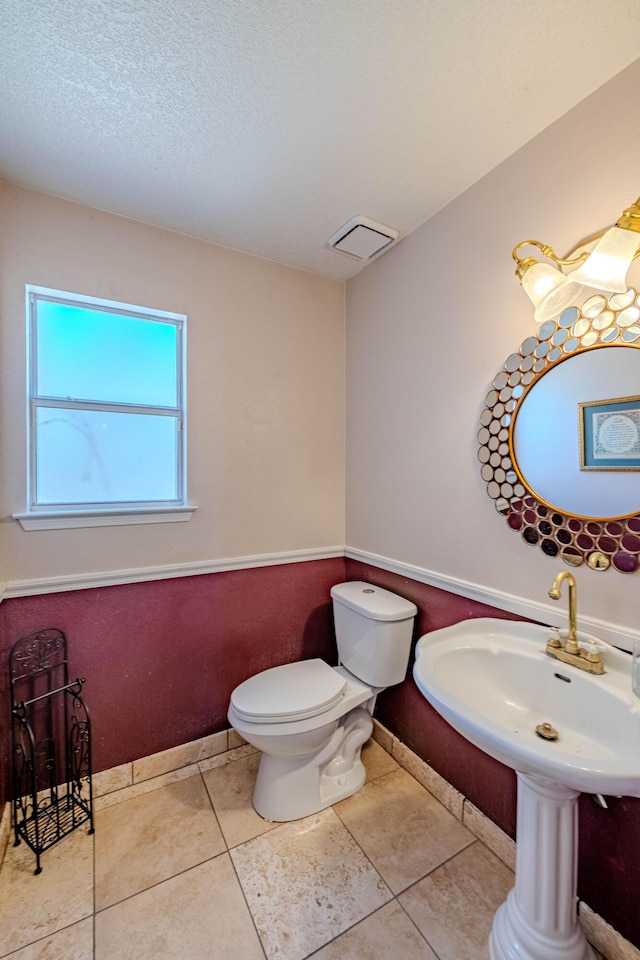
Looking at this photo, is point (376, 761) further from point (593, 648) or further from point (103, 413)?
point (103, 413)

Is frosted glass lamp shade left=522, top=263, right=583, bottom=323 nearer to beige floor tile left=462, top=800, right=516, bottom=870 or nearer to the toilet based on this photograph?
the toilet

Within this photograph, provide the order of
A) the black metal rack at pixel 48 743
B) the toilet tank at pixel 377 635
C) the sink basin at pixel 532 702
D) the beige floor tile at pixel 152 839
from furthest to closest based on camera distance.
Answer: the toilet tank at pixel 377 635, the black metal rack at pixel 48 743, the beige floor tile at pixel 152 839, the sink basin at pixel 532 702

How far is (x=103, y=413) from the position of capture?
5.32ft

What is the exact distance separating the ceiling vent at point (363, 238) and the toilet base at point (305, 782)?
6.87ft

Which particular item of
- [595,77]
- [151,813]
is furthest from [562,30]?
[151,813]

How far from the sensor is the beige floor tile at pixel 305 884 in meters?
1.12

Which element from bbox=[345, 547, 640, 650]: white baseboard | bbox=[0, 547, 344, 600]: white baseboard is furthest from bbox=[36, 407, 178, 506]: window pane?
bbox=[345, 547, 640, 650]: white baseboard

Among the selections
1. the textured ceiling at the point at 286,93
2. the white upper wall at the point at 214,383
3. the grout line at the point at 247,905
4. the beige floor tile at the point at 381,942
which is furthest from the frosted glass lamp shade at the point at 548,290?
the grout line at the point at 247,905

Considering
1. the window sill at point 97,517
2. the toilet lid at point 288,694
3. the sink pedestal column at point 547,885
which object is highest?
the window sill at point 97,517

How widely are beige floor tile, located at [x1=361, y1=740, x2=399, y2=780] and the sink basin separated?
89 cm

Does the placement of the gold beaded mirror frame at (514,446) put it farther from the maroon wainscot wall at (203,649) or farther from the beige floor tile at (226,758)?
the beige floor tile at (226,758)

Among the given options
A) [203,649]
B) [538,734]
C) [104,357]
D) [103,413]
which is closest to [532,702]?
[538,734]

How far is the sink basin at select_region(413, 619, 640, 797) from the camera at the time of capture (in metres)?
0.73

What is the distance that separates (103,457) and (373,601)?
4.24 feet
